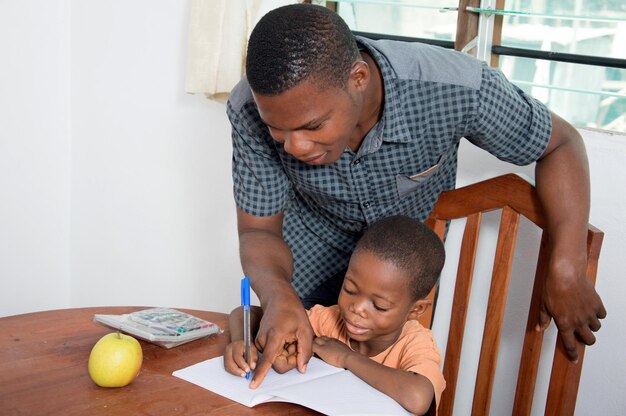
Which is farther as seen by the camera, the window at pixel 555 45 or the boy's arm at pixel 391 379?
the window at pixel 555 45

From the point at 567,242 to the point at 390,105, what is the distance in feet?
1.33

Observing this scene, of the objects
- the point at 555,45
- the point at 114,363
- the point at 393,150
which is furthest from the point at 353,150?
the point at 555,45

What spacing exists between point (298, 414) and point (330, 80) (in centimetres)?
52

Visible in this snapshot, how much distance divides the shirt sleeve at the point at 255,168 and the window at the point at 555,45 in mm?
741

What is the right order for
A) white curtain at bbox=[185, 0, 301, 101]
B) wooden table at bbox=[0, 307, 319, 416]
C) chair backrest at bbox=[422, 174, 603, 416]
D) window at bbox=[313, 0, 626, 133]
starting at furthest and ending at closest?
white curtain at bbox=[185, 0, 301, 101] → window at bbox=[313, 0, 626, 133] → chair backrest at bbox=[422, 174, 603, 416] → wooden table at bbox=[0, 307, 319, 416]

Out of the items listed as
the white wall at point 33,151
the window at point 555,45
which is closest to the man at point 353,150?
the window at point 555,45

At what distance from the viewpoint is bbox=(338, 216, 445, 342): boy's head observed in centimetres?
142

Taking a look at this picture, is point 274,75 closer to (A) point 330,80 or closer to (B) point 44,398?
(A) point 330,80

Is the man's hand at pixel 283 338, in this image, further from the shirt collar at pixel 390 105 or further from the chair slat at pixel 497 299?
the chair slat at pixel 497 299

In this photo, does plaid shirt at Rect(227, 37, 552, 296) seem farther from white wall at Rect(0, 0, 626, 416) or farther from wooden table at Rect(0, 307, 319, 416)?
white wall at Rect(0, 0, 626, 416)

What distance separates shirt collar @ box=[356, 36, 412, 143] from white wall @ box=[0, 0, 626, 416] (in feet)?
3.86

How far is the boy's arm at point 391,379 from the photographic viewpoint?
50.1 inches

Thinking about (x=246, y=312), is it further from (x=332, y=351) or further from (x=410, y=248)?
(x=410, y=248)

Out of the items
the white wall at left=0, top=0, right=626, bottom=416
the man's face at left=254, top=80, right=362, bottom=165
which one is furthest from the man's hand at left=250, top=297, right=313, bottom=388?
the white wall at left=0, top=0, right=626, bottom=416
